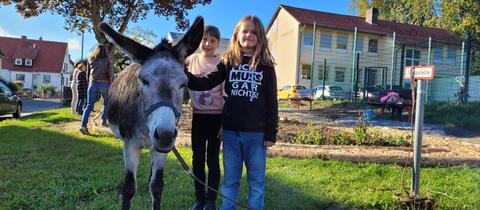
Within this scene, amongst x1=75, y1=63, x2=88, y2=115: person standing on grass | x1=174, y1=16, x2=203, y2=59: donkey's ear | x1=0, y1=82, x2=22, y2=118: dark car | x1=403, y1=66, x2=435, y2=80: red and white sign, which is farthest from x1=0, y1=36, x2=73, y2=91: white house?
x1=174, y1=16, x2=203, y2=59: donkey's ear

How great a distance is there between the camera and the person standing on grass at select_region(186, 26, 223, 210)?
417cm

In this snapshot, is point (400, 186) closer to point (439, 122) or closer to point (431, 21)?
point (439, 122)

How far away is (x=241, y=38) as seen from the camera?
3.91 meters

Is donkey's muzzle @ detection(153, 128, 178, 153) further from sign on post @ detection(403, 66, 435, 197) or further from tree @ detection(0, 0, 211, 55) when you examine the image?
tree @ detection(0, 0, 211, 55)

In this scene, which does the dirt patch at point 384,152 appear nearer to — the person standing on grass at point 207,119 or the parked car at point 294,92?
the person standing on grass at point 207,119

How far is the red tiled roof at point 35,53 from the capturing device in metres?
65.7

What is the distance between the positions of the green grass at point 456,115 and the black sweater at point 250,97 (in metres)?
10.4

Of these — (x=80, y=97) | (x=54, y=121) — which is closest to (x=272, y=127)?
(x=80, y=97)

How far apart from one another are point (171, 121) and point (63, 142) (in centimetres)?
630

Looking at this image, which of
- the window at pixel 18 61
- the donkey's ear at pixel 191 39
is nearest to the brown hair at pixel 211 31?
the donkey's ear at pixel 191 39

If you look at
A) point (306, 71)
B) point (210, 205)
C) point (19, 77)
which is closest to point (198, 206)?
point (210, 205)

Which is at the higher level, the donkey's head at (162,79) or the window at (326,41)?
the window at (326,41)

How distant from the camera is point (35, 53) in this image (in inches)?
2655

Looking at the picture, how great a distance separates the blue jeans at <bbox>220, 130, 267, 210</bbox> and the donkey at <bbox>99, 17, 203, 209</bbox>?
0.62 m
